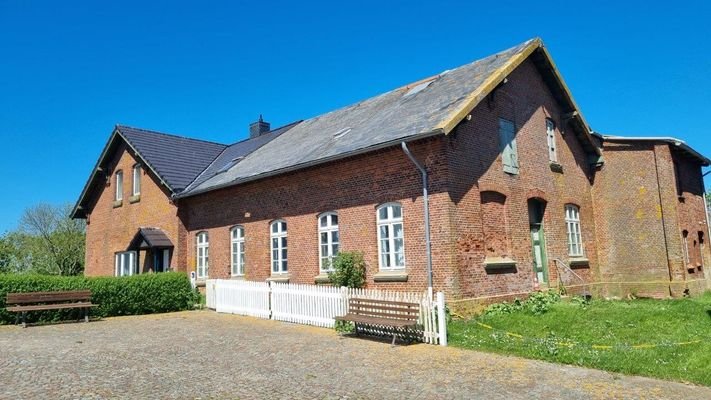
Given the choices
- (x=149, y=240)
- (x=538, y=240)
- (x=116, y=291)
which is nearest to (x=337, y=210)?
(x=538, y=240)

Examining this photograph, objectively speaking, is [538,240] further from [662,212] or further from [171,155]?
[171,155]

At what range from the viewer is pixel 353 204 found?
14.6m

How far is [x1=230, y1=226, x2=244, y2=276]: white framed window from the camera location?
61.7 ft

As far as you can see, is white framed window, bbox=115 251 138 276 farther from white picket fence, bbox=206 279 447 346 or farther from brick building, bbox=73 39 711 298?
white picket fence, bbox=206 279 447 346

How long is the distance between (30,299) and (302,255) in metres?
7.49

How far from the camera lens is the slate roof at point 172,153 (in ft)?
71.3

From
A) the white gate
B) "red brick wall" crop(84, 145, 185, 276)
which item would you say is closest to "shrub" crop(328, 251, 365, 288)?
the white gate

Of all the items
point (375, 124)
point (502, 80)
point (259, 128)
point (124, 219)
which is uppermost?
point (259, 128)

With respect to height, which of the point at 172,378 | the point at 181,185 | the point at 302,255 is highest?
the point at 181,185

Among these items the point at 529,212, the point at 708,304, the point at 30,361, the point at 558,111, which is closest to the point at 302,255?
the point at 529,212

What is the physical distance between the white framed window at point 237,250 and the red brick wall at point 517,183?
886cm

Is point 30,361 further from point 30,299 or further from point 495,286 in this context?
point 495,286

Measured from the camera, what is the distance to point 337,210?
15078 mm

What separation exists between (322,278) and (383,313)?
4.59m
